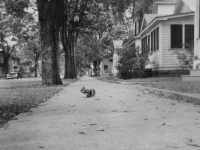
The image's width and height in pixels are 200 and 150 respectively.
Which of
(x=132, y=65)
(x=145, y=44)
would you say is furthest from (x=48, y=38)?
(x=145, y=44)

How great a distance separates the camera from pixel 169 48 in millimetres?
19734

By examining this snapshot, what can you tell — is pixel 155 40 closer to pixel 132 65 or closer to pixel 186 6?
pixel 132 65

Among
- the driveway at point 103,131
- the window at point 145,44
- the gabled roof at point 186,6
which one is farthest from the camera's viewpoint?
the window at point 145,44

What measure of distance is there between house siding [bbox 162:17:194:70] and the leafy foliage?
1.64 meters

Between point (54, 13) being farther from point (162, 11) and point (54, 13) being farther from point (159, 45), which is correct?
point (162, 11)

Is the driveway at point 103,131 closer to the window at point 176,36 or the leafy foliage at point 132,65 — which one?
the leafy foliage at point 132,65

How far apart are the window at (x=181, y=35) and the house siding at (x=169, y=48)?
0.29 meters

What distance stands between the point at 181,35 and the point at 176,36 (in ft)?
1.31

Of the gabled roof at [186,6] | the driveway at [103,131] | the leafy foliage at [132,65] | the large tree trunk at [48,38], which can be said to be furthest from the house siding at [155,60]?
the driveway at [103,131]

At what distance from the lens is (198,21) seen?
50.3 ft

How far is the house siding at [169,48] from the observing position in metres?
19.8

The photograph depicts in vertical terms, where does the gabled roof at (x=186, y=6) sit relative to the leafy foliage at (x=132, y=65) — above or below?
above

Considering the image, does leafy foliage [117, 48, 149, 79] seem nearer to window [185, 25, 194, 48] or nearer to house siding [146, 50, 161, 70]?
house siding [146, 50, 161, 70]

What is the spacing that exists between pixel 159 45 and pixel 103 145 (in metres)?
18.0
